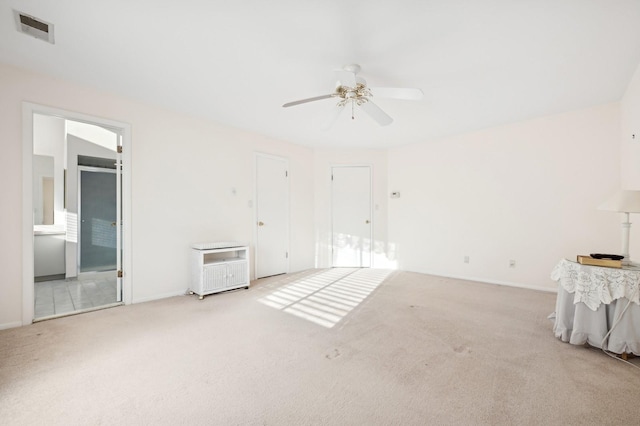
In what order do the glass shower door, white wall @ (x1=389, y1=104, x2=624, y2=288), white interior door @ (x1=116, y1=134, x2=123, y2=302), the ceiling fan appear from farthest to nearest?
the glass shower door
white wall @ (x1=389, y1=104, x2=624, y2=288)
white interior door @ (x1=116, y1=134, x2=123, y2=302)
the ceiling fan

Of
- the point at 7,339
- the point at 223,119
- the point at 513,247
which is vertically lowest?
the point at 7,339

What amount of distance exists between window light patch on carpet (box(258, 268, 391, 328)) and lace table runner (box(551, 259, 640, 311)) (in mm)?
1997

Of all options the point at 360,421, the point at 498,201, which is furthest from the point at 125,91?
the point at 498,201

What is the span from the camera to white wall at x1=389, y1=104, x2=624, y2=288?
11.8ft

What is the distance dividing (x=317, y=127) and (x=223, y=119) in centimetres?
137

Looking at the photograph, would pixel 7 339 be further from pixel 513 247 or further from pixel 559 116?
pixel 559 116

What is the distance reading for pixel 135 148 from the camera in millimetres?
3391

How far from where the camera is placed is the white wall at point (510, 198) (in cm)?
361

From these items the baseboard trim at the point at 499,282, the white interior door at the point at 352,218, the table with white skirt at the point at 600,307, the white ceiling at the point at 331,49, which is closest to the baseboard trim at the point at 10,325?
the white ceiling at the point at 331,49

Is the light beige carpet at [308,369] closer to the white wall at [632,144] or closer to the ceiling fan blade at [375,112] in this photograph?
the white wall at [632,144]

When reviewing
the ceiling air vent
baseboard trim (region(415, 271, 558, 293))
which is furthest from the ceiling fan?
baseboard trim (region(415, 271, 558, 293))

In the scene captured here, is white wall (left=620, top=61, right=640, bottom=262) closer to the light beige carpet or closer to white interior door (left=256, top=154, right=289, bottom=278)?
the light beige carpet

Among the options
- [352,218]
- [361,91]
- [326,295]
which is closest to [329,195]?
[352,218]

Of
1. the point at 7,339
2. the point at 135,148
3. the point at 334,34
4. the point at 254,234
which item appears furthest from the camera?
the point at 254,234
